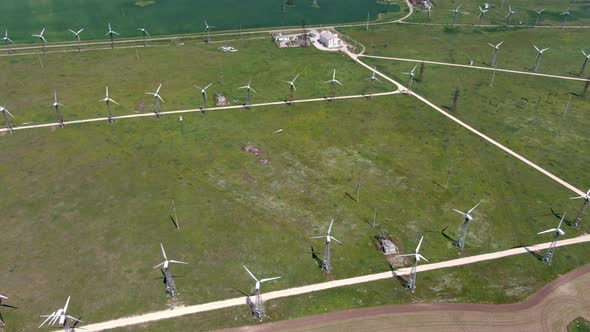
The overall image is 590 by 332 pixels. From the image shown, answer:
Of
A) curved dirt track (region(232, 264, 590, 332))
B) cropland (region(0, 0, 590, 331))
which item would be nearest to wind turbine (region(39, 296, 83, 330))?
cropland (region(0, 0, 590, 331))

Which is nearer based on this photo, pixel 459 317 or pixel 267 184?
pixel 459 317

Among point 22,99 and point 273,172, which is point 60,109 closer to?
point 22,99

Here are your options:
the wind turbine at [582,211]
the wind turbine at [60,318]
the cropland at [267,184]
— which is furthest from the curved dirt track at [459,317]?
the wind turbine at [60,318]

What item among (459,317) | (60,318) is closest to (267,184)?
(459,317)

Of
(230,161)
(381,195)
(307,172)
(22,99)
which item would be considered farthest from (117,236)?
(22,99)

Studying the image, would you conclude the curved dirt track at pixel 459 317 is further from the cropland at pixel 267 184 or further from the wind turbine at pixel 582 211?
the wind turbine at pixel 582 211

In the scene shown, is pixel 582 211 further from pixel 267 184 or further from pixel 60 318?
pixel 60 318
